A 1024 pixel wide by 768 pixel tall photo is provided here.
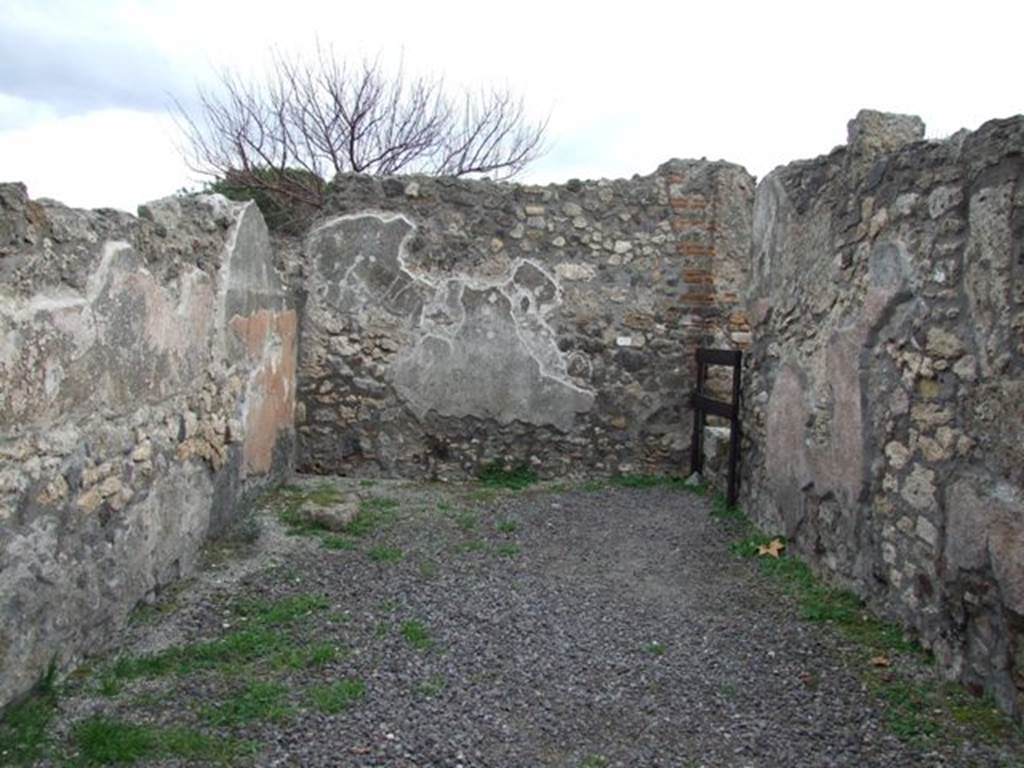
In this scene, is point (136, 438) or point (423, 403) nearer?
point (136, 438)

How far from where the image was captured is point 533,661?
114 inches

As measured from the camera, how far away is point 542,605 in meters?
3.46

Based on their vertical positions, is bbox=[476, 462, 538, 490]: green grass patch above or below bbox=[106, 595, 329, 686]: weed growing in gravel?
above

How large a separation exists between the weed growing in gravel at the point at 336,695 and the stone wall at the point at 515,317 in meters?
3.37

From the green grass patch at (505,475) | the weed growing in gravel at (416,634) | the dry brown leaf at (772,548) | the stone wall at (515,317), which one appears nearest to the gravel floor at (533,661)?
the weed growing in gravel at (416,634)

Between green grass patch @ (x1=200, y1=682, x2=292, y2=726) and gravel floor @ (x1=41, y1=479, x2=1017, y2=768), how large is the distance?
0.9 inches

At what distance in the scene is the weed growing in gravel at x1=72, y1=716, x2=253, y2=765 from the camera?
217cm

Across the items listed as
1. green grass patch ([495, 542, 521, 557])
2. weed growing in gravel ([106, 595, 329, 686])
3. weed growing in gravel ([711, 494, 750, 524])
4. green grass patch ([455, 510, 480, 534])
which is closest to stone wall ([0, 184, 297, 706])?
weed growing in gravel ([106, 595, 329, 686])

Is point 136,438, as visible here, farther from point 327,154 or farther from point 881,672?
point 327,154

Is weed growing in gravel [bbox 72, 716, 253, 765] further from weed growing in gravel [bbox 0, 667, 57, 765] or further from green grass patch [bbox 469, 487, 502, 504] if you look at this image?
green grass patch [bbox 469, 487, 502, 504]

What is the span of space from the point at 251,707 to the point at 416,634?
2.38 feet

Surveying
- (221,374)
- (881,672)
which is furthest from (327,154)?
(881,672)

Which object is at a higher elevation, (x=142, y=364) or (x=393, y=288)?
(x=393, y=288)

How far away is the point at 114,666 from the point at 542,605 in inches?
60.2
